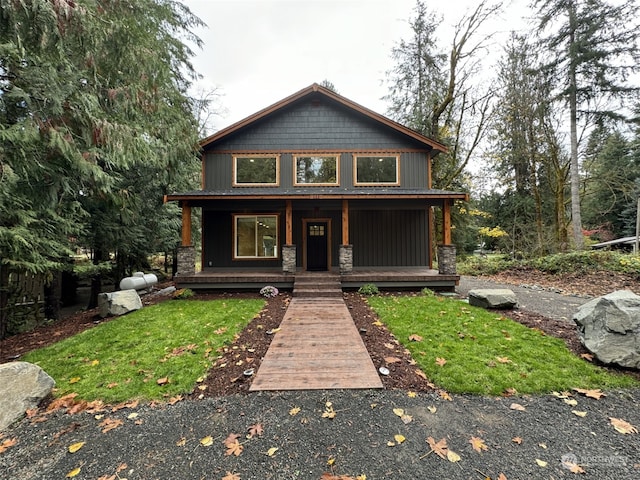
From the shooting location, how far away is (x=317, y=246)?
385 inches

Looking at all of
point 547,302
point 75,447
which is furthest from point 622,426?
point 547,302

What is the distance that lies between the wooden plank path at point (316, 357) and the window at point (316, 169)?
5563mm


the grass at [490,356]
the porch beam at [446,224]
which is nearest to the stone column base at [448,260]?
the porch beam at [446,224]

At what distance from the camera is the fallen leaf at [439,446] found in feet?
6.86

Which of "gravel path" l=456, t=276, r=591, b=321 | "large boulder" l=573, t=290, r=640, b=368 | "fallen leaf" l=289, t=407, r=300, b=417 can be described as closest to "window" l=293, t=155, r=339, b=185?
"gravel path" l=456, t=276, r=591, b=321

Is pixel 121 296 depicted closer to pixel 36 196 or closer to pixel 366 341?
pixel 36 196

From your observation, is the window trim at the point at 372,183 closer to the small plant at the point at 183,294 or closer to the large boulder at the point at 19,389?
the small plant at the point at 183,294

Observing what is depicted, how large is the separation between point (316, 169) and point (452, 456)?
8911mm

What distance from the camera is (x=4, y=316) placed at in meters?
5.88

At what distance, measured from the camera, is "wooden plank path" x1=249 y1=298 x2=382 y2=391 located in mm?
3107

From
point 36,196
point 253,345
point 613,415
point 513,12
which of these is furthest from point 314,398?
point 513,12

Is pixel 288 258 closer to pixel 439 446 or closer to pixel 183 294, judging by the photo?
pixel 183 294

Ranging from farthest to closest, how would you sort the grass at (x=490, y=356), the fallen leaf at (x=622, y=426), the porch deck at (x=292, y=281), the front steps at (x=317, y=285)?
1. the porch deck at (x=292, y=281)
2. the front steps at (x=317, y=285)
3. the grass at (x=490, y=356)
4. the fallen leaf at (x=622, y=426)

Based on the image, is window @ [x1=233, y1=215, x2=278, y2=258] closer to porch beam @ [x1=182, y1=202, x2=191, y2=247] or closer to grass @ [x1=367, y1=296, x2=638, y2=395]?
porch beam @ [x1=182, y1=202, x2=191, y2=247]
